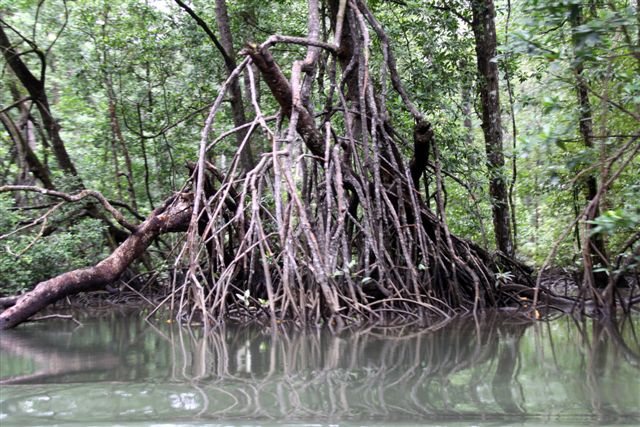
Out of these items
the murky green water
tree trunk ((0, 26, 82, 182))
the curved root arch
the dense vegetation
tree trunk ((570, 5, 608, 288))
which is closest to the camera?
the murky green water

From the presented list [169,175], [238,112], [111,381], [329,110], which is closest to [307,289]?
[329,110]

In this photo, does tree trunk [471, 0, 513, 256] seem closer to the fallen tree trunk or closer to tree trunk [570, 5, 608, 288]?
tree trunk [570, 5, 608, 288]

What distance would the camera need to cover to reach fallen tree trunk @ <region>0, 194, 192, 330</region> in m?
4.89

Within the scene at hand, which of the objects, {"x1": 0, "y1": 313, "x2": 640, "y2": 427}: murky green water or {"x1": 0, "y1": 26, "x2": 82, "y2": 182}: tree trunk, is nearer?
{"x1": 0, "y1": 313, "x2": 640, "y2": 427}: murky green water

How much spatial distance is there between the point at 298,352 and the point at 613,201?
527 centimetres

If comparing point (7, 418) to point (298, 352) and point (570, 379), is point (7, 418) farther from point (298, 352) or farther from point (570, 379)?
point (570, 379)

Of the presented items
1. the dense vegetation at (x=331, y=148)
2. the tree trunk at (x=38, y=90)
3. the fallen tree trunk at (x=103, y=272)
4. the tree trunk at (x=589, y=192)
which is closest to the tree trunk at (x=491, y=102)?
the dense vegetation at (x=331, y=148)

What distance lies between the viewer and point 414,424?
1.86m

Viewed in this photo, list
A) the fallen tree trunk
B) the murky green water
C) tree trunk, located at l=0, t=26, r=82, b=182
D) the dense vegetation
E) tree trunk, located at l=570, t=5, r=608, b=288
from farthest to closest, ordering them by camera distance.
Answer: tree trunk, located at l=0, t=26, r=82, b=182 → the fallen tree trunk → the dense vegetation → tree trunk, located at l=570, t=5, r=608, b=288 → the murky green water

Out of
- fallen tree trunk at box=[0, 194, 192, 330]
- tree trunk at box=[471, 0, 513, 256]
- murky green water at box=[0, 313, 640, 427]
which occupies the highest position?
tree trunk at box=[471, 0, 513, 256]

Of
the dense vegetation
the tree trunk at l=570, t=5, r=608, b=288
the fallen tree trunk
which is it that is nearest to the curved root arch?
the dense vegetation

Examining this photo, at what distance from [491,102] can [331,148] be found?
10.7 ft

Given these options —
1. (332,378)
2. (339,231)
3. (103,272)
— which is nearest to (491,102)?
(339,231)

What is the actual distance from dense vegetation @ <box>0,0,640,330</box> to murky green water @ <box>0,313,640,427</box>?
69cm
